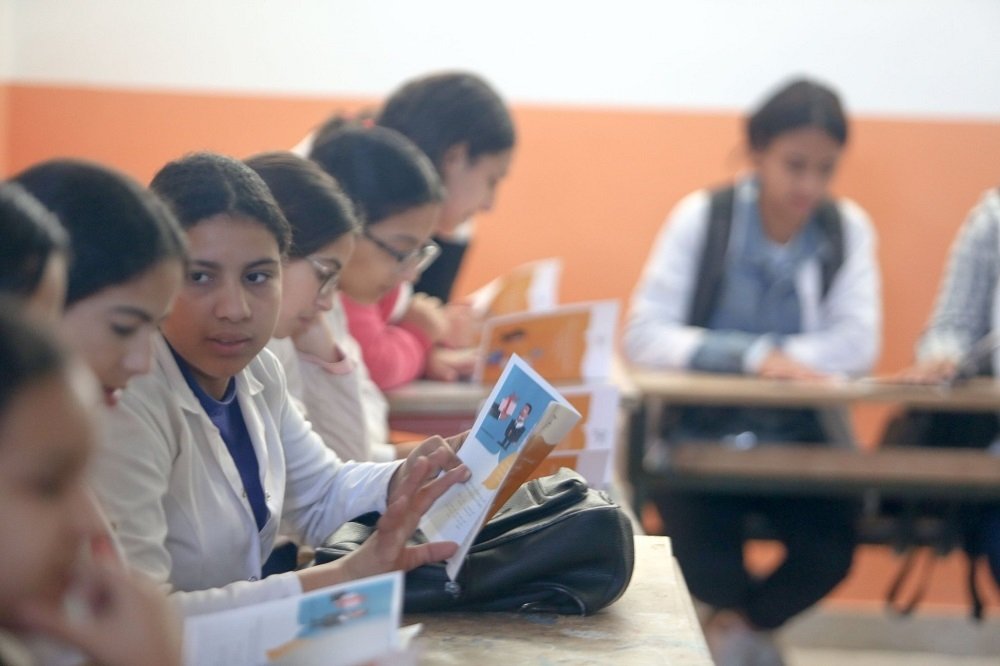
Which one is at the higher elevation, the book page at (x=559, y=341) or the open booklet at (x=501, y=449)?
the open booklet at (x=501, y=449)

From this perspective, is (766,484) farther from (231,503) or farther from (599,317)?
(231,503)

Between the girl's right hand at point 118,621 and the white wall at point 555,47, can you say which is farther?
the white wall at point 555,47

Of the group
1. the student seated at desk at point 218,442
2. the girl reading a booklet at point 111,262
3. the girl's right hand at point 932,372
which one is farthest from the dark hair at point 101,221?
the girl's right hand at point 932,372

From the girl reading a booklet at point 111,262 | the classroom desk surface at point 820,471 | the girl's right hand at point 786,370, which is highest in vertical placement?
the girl reading a booklet at point 111,262

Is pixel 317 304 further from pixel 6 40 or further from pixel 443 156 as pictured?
pixel 6 40

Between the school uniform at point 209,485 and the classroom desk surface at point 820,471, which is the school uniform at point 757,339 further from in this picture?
the school uniform at point 209,485

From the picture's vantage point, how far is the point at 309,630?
1133mm

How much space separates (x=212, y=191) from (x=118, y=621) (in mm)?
672

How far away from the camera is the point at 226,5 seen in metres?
4.22

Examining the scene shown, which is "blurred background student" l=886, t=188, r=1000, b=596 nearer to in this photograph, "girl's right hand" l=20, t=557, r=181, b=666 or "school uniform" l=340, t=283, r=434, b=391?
"school uniform" l=340, t=283, r=434, b=391

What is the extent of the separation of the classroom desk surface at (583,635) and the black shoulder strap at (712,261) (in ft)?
7.05

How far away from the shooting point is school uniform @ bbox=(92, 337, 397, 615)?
4.25 ft

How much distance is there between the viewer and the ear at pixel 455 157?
2871 mm

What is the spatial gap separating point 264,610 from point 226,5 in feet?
11.3
